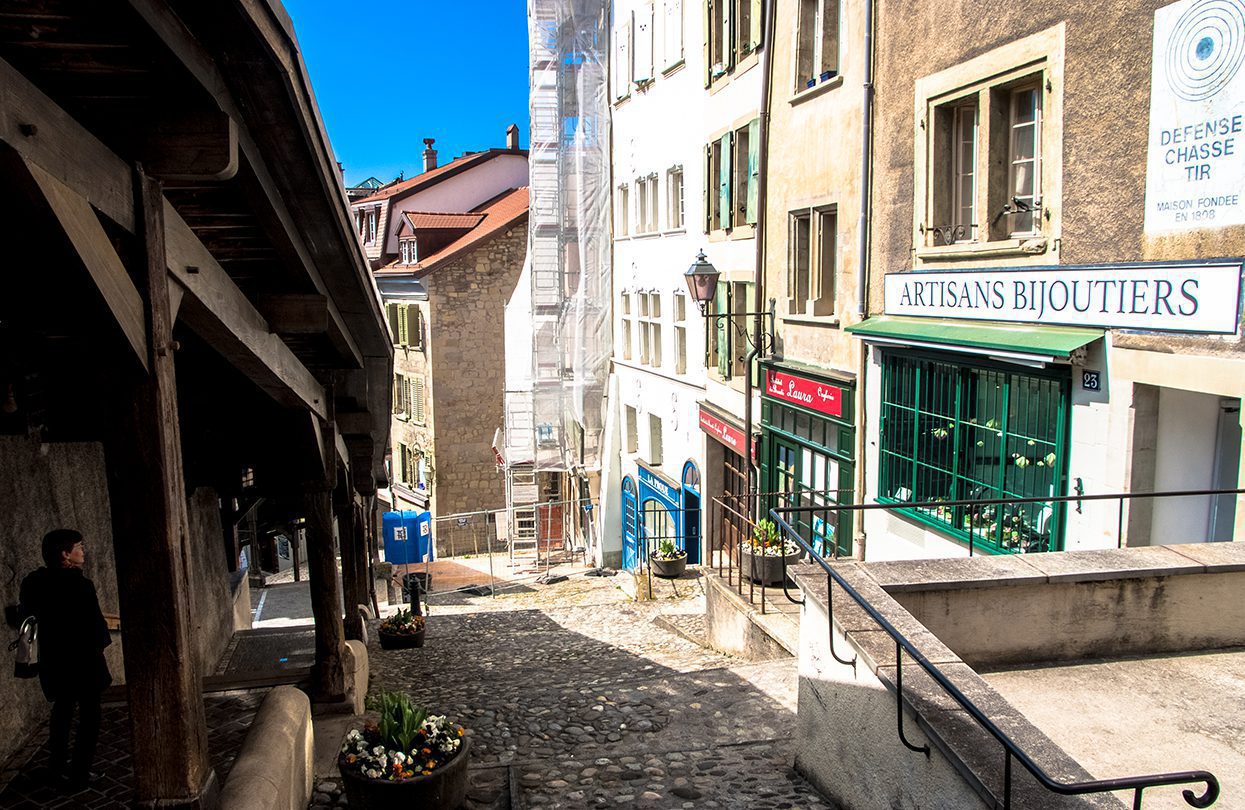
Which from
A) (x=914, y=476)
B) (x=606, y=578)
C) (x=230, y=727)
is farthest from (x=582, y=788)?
(x=606, y=578)

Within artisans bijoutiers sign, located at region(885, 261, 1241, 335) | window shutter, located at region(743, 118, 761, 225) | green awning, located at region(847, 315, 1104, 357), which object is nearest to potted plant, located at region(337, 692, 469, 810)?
green awning, located at region(847, 315, 1104, 357)

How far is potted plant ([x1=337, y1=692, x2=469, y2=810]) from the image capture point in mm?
5703

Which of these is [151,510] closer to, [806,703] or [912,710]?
[912,710]

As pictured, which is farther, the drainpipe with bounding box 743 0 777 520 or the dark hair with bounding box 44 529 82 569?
the drainpipe with bounding box 743 0 777 520

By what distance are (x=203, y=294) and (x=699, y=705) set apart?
212 inches

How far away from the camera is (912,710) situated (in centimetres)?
436

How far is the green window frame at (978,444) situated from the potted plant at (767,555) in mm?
1386

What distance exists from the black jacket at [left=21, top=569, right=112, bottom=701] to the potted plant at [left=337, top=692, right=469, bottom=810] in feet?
4.87

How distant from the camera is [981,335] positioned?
9383 millimetres

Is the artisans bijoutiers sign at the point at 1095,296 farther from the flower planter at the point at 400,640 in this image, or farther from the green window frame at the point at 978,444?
the flower planter at the point at 400,640

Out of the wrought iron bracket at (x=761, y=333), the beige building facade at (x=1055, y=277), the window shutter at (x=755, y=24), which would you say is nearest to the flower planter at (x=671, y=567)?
the wrought iron bracket at (x=761, y=333)

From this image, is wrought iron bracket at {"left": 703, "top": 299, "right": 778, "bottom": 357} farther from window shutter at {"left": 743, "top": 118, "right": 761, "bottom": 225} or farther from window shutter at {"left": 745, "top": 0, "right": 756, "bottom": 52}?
window shutter at {"left": 745, "top": 0, "right": 756, "bottom": 52}

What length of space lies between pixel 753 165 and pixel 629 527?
492 inches

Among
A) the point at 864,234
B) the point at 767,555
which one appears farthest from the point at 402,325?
the point at 767,555
